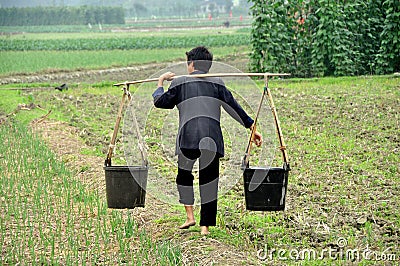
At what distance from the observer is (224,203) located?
6367 mm

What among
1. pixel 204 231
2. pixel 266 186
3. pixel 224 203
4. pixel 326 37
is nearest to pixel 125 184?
pixel 204 231

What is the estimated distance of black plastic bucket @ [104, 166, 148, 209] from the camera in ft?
17.7

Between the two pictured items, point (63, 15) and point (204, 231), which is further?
point (63, 15)

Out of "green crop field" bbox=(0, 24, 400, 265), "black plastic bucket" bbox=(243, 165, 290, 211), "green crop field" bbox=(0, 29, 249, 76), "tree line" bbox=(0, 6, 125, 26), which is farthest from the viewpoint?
"tree line" bbox=(0, 6, 125, 26)

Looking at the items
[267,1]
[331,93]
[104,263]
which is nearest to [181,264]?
[104,263]

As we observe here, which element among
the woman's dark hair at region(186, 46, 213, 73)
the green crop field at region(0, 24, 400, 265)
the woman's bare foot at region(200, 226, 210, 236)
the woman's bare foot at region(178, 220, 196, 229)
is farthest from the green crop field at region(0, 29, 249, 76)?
the woman's bare foot at region(200, 226, 210, 236)

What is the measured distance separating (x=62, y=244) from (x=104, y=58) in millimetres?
21409

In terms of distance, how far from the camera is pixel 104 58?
26.2 meters

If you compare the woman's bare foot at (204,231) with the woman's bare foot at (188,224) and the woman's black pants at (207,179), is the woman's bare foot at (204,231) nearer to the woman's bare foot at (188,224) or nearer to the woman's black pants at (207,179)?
the woman's black pants at (207,179)

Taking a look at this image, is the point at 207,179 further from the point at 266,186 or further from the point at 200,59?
the point at 200,59

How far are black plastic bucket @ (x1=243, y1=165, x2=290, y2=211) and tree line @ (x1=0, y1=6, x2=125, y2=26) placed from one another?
63.5 metres

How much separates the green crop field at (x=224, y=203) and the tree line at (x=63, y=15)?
58.4 m

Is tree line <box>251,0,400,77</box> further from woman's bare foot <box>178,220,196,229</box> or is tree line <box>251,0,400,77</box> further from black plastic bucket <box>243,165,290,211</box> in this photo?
black plastic bucket <box>243,165,290,211</box>

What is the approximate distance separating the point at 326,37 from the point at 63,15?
6075 centimetres
